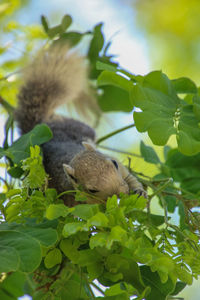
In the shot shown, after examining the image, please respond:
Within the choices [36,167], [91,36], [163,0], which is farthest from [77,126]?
[36,167]

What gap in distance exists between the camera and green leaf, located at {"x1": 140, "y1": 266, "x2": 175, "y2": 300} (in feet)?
2.93

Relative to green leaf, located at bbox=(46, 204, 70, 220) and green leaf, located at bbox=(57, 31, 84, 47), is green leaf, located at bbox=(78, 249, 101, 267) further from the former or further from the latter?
green leaf, located at bbox=(57, 31, 84, 47)

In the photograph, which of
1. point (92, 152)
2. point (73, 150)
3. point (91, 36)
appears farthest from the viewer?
point (73, 150)

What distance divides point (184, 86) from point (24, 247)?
2.16ft

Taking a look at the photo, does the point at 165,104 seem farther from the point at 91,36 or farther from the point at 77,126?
the point at 77,126

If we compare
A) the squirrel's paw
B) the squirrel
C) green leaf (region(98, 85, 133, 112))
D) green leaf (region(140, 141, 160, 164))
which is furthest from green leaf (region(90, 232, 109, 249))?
green leaf (region(98, 85, 133, 112))

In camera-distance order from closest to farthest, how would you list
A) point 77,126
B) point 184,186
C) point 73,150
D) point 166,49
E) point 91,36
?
point 184,186 → point 91,36 → point 73,150 → point 77,126 → point 166,49

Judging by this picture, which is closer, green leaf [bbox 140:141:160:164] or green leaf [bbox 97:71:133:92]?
green leaf [bbox 97:71:133:92]

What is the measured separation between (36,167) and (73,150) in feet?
3.43

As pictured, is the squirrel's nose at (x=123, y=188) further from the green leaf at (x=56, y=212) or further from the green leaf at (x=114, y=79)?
the green leaf at (x=56, y=212)

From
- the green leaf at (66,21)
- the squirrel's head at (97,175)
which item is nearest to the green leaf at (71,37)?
the green leaf at (66,21)

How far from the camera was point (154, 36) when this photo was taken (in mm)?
2371

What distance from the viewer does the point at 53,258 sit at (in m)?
0.83

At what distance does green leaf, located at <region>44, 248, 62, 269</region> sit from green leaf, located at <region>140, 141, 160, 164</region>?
607 millimetres
